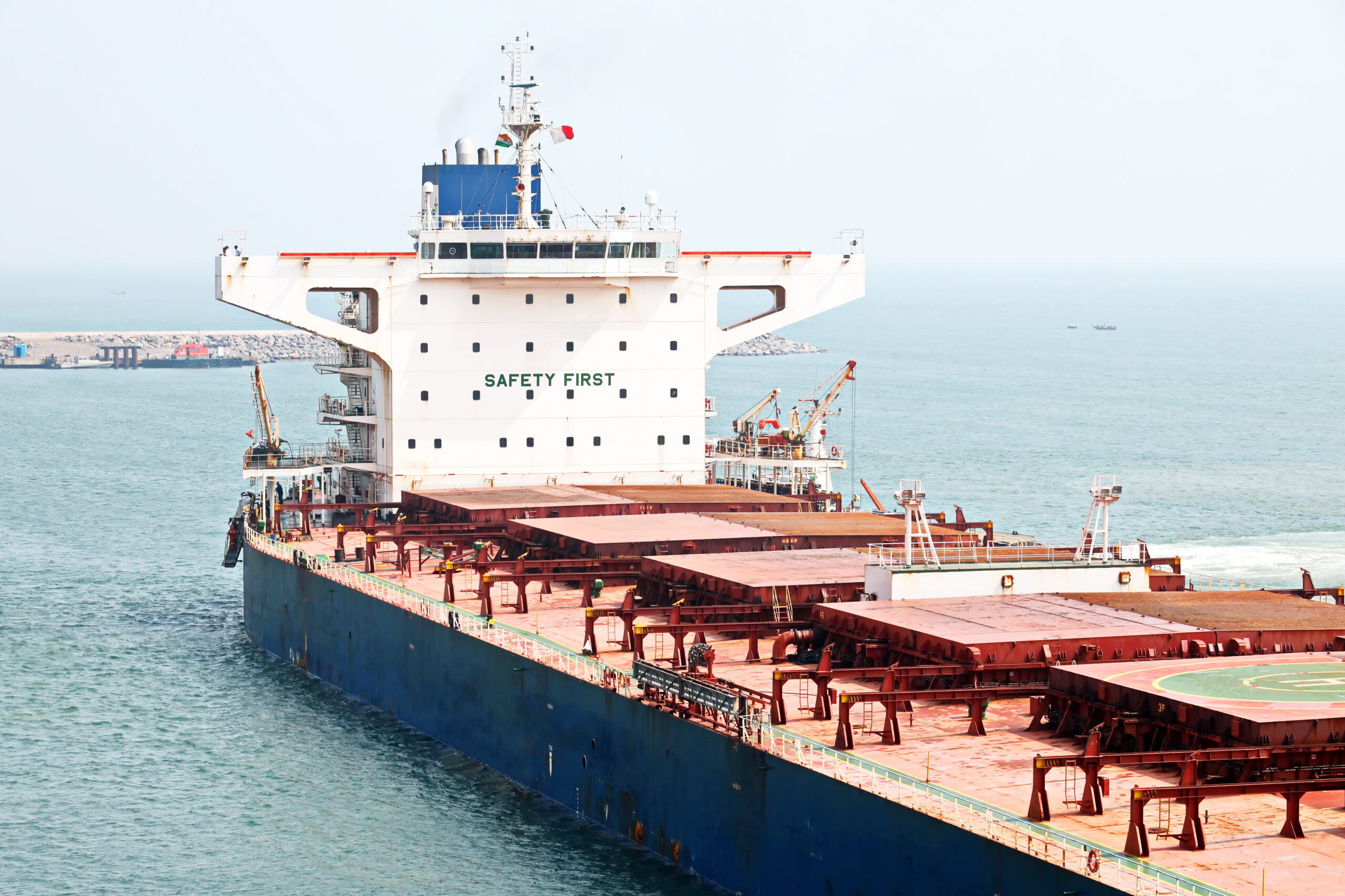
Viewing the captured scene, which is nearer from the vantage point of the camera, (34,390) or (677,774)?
(677,774)

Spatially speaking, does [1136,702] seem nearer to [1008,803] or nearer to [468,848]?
[1008,803]

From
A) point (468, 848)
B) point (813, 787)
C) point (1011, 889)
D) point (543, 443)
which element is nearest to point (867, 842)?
point (813, 787)

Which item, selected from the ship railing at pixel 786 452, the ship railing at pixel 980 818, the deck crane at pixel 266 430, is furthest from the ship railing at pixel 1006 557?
the deck crane at pixel 266 430

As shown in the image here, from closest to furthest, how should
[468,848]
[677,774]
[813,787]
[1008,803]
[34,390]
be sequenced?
[1008,803] → [813,787] → [677,774] → [468,848] → [34,390]

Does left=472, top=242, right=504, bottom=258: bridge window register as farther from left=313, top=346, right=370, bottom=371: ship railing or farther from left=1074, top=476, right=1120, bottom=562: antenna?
left=1074, top=476, right=1120, bottom=562: antenna

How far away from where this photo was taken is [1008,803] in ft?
74.6

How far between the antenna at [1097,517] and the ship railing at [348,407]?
23.5 meters

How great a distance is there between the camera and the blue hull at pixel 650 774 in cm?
2209

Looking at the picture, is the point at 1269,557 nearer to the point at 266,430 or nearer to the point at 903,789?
the point at 266,430

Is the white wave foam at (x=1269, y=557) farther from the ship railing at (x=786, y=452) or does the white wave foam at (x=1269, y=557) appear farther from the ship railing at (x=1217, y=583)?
the ship railing at (x=786, y=452)

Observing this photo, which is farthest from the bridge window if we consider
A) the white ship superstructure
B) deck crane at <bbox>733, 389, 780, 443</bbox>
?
deck crane at <bbox>733, 389, 780, 443</bbox>

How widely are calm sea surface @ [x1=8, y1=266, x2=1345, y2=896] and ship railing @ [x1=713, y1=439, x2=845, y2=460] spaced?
1397 cm

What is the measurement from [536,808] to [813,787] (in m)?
9.80

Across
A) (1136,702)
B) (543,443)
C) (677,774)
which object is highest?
(543,443)
